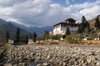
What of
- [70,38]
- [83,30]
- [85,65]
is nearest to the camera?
[85,65]

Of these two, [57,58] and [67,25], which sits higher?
[67,25]

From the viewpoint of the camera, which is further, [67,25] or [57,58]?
[67,25]

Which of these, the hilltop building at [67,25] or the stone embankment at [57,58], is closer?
the stone embankment at [57,58]

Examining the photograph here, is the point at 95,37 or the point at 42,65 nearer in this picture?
the point at 42,65

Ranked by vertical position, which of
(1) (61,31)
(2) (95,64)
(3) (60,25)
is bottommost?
(2) (95,64)

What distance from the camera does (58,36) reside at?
45.7m

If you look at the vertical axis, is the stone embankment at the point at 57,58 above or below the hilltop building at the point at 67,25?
below

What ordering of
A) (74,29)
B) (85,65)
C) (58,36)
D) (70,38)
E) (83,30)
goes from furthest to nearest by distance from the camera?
(74,29)
(83,30)
(58,36)
(70,38)
(85,65)

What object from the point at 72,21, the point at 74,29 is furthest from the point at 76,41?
the point at 72,21

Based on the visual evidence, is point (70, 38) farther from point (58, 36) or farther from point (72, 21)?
point (72, 21)

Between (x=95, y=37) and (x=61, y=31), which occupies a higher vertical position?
(x=61, y=31)

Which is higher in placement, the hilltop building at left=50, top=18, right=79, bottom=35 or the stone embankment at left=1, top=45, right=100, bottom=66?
the hilltop building at left=50, top=18, right=79, bottom=35

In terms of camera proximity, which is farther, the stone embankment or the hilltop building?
the hilltop building

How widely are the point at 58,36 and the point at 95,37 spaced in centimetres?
1576
